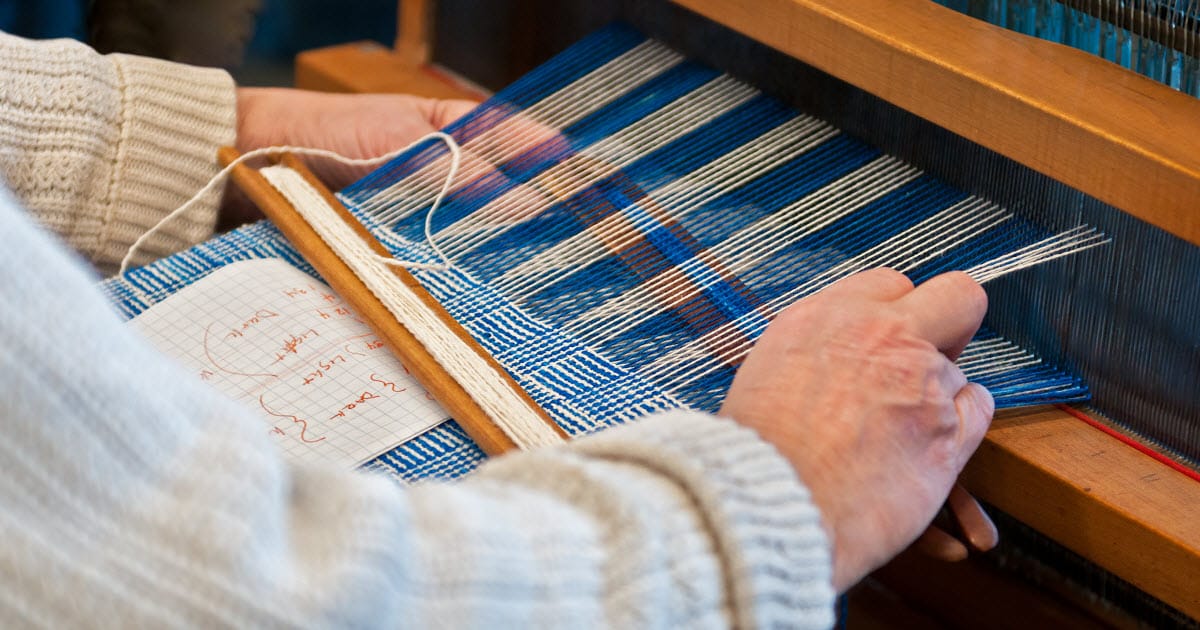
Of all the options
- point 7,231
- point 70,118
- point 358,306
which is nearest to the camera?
point 7,231

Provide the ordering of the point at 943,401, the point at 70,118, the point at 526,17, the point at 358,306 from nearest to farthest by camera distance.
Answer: the point at 943,401, the point at 358,306, the point at 70,118, the point at 526,17

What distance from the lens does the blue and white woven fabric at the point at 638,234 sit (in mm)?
976

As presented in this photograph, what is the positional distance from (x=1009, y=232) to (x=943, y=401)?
27cm

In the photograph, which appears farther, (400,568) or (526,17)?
(526,17)

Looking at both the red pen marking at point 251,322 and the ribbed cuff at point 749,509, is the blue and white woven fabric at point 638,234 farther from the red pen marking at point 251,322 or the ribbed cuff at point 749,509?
the ribbed cuff at point 749,509

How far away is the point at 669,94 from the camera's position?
127 cm

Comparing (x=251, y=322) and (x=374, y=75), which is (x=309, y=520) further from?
(x=374, y=75)

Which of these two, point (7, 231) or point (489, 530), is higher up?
point (7, 231)

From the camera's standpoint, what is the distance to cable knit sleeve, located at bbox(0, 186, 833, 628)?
53 cm

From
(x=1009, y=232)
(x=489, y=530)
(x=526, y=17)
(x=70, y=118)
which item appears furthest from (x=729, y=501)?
(x=526, y=17)

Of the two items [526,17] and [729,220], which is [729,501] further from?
[526,17]

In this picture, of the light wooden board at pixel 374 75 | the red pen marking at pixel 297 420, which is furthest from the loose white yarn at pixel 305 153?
the light wooden board at pixel 374 75

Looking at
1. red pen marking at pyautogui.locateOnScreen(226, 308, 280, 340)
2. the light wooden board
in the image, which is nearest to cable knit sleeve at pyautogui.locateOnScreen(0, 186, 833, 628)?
red pen marking at pyautogui.locateOnScreen(226, 308, 280, 340)

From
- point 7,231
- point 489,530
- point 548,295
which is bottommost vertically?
point 548,295
